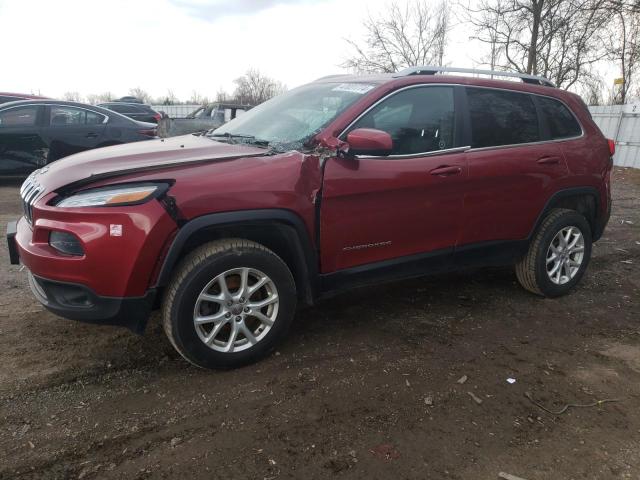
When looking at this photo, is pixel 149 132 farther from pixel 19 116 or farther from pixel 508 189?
pixel 508 189

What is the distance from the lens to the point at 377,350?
10.8 ft

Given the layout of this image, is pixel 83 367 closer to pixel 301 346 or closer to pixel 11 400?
pixel 11 400

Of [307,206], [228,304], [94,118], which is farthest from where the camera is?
[94,118]

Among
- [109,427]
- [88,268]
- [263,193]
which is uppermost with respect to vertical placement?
[263,193]

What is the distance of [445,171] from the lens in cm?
348

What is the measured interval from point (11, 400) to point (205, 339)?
1.07 m

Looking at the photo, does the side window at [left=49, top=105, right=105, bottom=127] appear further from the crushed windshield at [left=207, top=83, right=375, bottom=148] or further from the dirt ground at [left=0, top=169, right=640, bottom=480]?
the crushed windshield at [left=207, top=83, right=375, bottom=148]

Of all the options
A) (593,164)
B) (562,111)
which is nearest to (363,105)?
(562,111)

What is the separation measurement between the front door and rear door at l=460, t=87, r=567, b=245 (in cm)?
16

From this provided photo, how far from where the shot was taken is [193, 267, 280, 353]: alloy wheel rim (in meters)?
2.83

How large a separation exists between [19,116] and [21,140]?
0.42 metres

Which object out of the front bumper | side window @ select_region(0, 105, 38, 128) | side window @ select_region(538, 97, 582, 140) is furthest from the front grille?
side window @ select_region(0, 105, 38, 128)

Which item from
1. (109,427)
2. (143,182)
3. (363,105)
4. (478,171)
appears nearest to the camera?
(109,427)

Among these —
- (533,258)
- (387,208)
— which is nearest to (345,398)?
(387,208)
